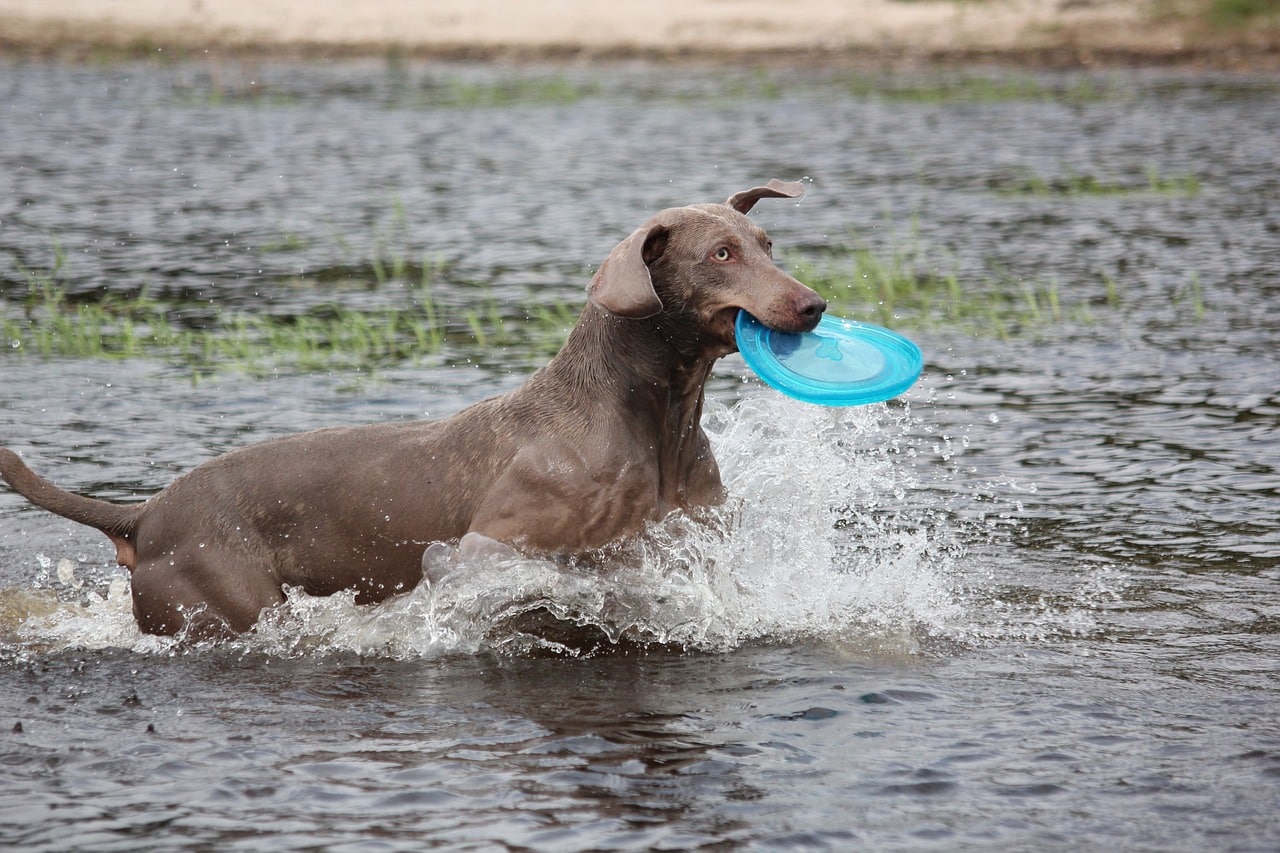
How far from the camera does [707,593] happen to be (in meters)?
7.63

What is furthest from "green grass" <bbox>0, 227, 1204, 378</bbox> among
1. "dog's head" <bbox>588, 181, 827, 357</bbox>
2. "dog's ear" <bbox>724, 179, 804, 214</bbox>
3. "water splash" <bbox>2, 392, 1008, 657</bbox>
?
"dog's head" <bbox>588, 181, 827, 357</bbox>

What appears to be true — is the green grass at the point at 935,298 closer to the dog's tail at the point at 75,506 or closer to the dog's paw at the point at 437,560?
the dog's paw at the point at 437,560

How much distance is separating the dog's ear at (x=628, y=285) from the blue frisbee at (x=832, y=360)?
1.74 ft

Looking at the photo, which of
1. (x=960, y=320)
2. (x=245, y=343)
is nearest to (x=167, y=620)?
(x=245, y=343)

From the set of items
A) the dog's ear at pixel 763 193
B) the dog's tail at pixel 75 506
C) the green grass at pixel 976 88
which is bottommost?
the dog's tail at pixel 75 506

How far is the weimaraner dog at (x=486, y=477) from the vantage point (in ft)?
23.2

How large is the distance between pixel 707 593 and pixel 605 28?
3063cm

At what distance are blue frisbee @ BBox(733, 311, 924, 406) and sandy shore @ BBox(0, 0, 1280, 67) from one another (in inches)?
1084

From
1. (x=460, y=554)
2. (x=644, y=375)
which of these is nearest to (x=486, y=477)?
(x=460, y=554)

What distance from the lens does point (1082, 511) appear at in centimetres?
981

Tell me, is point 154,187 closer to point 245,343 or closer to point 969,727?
point 245,343

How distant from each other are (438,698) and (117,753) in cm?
136

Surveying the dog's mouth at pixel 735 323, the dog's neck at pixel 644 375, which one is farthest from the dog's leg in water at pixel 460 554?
the dog's mouth at pixel 735 323

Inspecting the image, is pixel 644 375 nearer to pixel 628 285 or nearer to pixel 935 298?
pixel 628 285
